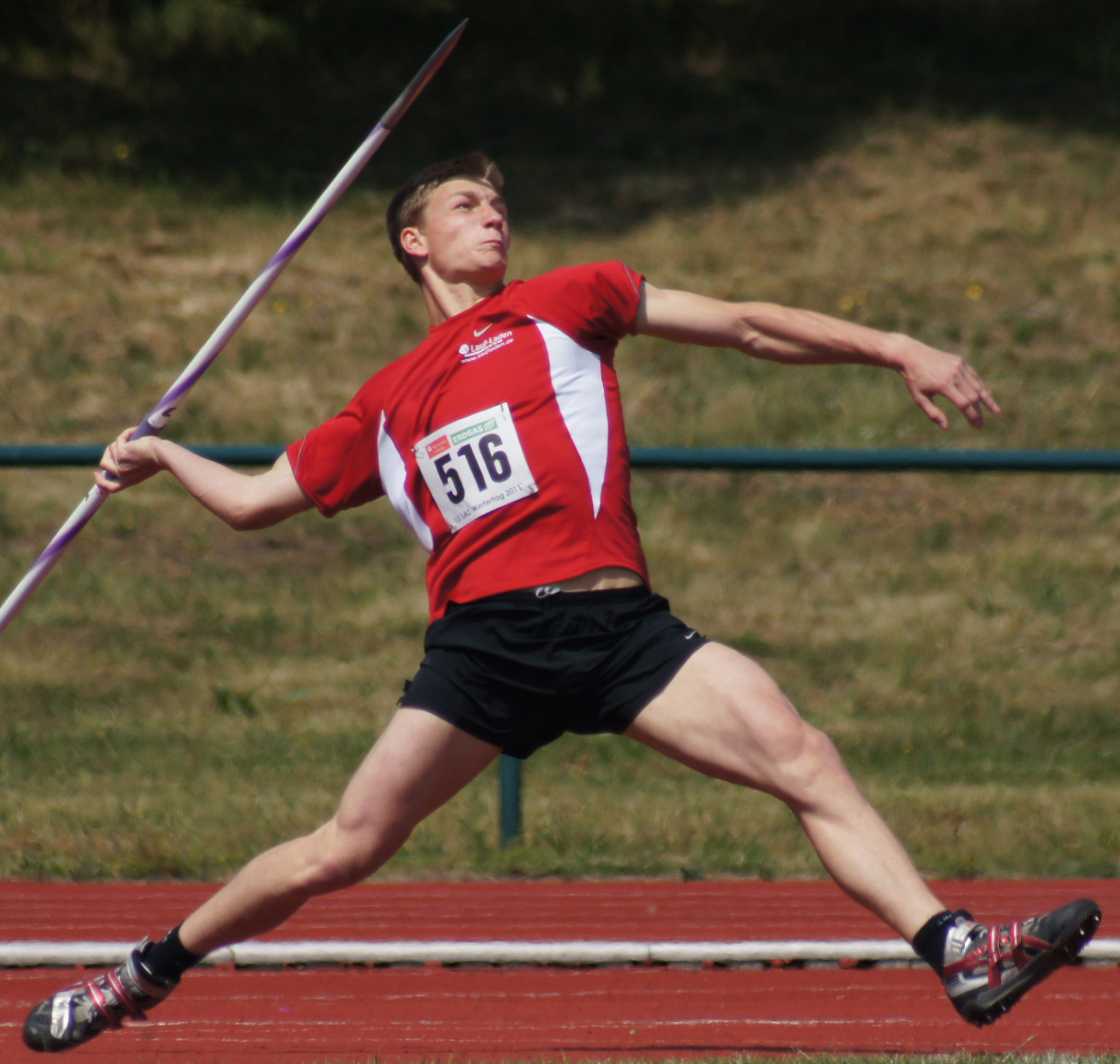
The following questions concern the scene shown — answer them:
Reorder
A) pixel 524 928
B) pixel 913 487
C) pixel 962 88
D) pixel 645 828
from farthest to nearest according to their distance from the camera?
pixel 962 88
pixel 913 487
pixel 645 828
pixel 524 928

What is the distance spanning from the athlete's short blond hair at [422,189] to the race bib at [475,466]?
0.60 metres

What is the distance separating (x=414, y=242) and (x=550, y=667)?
1241 mm

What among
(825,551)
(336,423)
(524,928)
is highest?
(336,423)

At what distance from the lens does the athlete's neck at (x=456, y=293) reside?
386 centimetres

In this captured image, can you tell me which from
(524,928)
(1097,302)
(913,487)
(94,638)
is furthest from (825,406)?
(524,928)

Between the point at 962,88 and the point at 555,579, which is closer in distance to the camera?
the point at 555,579

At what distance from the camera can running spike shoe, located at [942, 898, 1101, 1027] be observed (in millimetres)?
2941

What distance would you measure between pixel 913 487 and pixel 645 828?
5.62 meters

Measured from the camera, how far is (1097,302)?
44.9 feet

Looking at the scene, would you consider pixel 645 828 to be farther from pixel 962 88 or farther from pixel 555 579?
pixel 962 88

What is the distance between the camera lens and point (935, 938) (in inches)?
120

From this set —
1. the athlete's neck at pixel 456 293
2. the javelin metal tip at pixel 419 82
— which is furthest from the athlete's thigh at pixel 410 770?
the javelin metal tip at pixel 419 82

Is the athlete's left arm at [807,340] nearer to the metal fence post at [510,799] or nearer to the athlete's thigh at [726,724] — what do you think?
the athlete's thigh at [726,724]

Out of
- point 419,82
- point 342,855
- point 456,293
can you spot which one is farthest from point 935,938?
point 419,82
